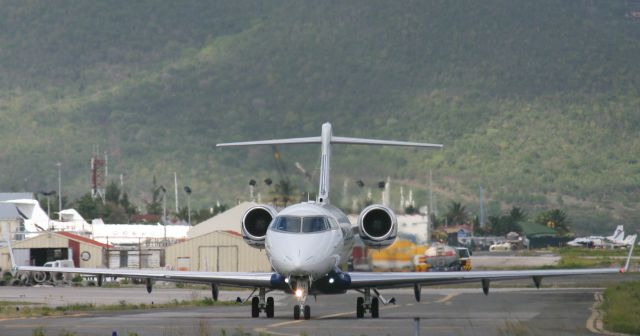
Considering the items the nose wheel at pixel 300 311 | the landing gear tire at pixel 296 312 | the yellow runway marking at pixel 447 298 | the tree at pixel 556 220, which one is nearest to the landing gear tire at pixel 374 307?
the nose wheel at pixel 300 311

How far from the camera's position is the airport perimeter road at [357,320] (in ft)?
107

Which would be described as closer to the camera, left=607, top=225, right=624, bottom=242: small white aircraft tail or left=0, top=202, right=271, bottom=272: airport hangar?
left=0, top=202, right=271, bottom=272: airport hangar

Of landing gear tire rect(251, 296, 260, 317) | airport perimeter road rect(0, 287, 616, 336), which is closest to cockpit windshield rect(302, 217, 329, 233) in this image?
airport perimeter road rect(0, 287, 616, 336)

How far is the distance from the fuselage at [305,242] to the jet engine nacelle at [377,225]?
257 centimetres

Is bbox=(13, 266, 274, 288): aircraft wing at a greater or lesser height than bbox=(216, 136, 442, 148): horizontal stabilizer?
lesser

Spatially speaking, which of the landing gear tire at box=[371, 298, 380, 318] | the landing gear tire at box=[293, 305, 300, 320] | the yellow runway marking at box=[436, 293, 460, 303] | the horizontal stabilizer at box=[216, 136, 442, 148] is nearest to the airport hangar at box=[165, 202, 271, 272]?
the yellow runway marking at box=[436, 293, 460, 303]

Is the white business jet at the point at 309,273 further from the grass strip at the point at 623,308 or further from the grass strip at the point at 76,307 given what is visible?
the grass strip at the point at 76,307

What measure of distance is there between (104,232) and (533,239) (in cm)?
6207

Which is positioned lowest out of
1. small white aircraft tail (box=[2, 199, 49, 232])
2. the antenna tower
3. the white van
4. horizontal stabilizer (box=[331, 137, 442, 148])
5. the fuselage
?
the white van

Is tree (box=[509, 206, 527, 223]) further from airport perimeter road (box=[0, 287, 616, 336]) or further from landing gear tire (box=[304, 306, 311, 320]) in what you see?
landing gear tire (box=[304, 306, 311, 320])

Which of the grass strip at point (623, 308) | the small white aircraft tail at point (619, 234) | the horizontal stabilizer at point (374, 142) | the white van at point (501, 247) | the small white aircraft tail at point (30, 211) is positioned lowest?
the white van at point (501, 247)

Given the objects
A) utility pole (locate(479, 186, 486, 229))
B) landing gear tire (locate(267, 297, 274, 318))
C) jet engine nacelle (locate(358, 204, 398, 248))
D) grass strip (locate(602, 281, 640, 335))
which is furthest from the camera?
utility pole (locate(479, 186, 486, 229))

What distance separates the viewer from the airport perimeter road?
1286 inches

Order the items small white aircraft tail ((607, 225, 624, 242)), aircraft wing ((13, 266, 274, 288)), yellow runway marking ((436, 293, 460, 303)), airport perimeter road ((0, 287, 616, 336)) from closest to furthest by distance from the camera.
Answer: airport perimeter road ((0, 287, 616, 336)), aircraft wing ((13, 266, 274, 288)), yellow runway marking ((436, 293, 460, 303)), small white aircraft tail ((607, 225, 624, 242))
